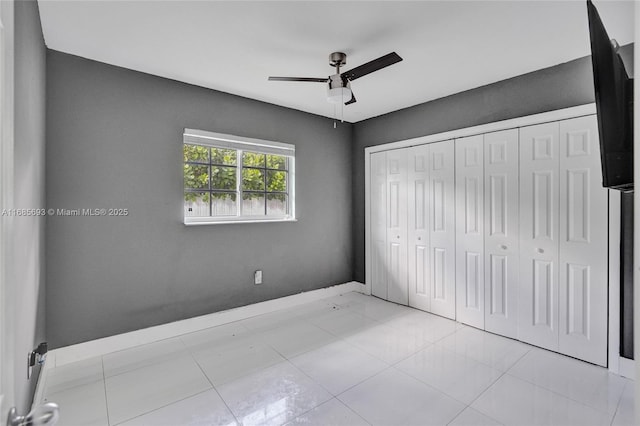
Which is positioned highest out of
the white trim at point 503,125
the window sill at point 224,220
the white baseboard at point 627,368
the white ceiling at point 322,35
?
the white ceiling at point 322,35

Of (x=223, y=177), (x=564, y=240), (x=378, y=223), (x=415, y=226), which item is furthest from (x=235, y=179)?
(x=564, y=240)

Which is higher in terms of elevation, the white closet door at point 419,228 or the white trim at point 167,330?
the white closet door at point 419,228

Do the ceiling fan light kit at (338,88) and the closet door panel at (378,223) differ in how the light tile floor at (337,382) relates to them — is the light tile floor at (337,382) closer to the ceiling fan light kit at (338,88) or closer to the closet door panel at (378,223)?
the closet door panel at (378,223)

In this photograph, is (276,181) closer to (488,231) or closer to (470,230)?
(470,230)

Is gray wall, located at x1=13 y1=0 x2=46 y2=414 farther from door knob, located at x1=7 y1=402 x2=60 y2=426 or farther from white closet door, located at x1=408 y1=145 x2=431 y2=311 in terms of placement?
white closet door, located at x1=408 y1=145 x2=431 y2=311

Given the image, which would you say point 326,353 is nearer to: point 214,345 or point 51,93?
point 214,345

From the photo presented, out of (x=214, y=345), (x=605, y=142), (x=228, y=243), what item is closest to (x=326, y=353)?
(x=214, y=345)

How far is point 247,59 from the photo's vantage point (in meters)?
2.59

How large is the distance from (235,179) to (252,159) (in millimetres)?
325

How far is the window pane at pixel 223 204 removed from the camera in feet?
10.9

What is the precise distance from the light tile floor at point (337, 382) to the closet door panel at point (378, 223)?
1103mm

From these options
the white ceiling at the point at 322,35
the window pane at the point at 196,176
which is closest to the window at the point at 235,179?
the window pane at the point at 196,176

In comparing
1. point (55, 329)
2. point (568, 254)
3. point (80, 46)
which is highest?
point (80, 46)

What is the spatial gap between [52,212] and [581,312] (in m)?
4.31
